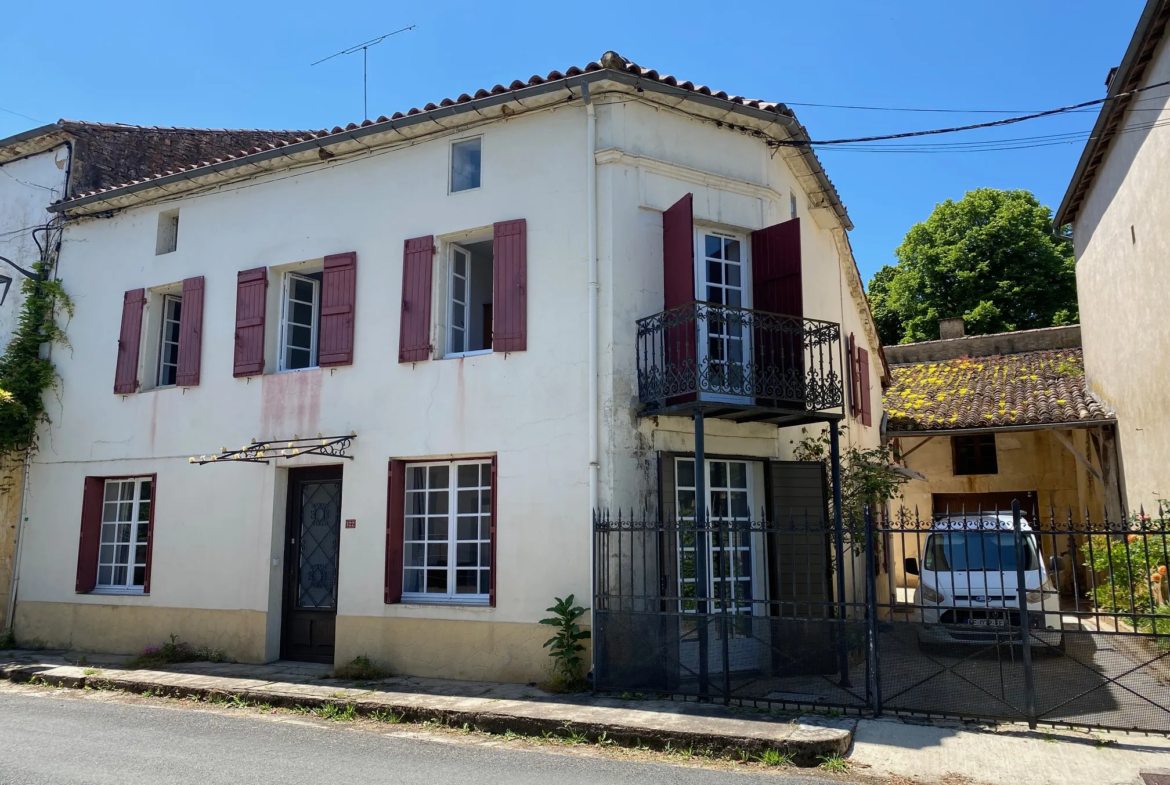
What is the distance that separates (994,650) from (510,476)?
483cm

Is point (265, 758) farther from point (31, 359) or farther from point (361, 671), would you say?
point (31, 359)

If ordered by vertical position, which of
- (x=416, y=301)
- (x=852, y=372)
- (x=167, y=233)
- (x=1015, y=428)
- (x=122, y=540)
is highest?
(x=167, y=233)

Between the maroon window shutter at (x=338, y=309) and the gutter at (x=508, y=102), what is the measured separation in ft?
4.79

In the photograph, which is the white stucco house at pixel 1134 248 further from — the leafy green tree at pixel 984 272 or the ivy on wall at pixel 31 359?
the ivy on wall at pixel 31 359

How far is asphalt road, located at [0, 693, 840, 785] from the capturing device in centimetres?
596

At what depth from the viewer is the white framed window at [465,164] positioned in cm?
1023

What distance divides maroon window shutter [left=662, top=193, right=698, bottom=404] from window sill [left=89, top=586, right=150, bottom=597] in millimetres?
7678

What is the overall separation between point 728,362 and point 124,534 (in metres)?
8.81

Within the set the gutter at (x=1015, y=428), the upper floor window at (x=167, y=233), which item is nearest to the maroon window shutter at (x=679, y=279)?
the upper floor window at (x=167, y=233)

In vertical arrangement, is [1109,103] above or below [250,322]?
above

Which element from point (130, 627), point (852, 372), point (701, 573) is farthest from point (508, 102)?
point (130, 627)

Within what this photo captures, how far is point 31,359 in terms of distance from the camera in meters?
12.8

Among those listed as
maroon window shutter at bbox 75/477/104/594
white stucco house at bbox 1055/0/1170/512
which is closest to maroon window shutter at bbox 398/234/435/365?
maroon window shutter at bbox 75/477/104/594

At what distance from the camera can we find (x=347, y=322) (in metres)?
10.6
